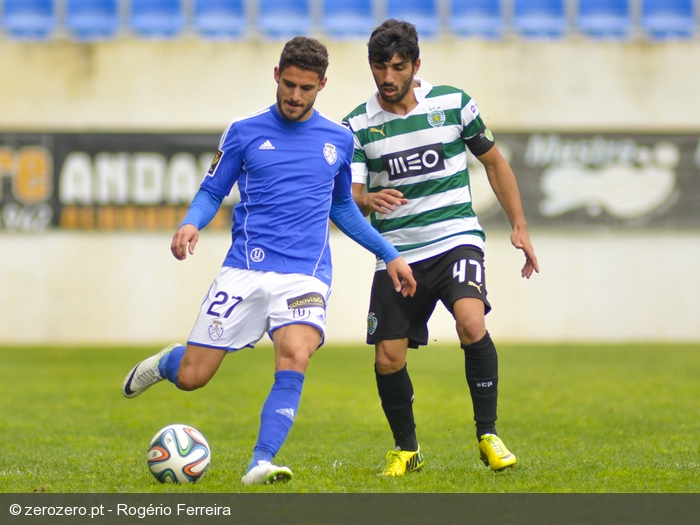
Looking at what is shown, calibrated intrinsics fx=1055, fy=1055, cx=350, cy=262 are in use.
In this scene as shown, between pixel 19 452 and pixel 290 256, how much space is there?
236cm

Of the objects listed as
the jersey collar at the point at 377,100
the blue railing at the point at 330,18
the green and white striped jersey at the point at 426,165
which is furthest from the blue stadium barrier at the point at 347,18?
the green and white striped jersey at the point at 426,165

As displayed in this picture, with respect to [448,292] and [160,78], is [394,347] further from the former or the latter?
[160,78]

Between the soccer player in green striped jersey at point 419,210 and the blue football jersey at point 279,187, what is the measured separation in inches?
17.8

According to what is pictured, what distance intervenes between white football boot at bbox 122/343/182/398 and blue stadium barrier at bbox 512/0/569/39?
42.9 ft

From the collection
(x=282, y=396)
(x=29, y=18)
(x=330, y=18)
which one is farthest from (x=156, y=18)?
(x=282, y=396)

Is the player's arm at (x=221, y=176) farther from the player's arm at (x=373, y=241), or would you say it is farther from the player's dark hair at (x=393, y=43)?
the player's dark hair at (x=393, y=43)

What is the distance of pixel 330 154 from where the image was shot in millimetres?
4977

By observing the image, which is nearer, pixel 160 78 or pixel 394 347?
pixel 394 347

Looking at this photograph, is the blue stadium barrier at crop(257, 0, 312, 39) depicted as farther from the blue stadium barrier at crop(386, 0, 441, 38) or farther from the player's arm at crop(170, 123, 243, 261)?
the player's arm at crop(170, 123, 243, 261)

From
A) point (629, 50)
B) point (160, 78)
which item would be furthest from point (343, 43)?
point (629, 50)

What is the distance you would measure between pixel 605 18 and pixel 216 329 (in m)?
14.1

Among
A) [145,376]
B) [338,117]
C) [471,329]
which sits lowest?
[145,376]

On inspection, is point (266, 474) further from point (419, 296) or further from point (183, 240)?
point (419, 296)
